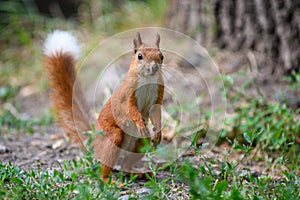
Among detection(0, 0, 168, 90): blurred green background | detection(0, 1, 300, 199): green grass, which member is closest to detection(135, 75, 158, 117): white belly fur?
detection(0, 1, 300, 199): green grass

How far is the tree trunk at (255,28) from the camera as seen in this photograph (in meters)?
4.20

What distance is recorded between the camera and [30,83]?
570 cm

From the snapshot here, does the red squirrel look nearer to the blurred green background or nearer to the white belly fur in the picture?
the white belly fur

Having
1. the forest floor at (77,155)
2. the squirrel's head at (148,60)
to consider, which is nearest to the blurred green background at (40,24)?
the forest floor at (77,155)

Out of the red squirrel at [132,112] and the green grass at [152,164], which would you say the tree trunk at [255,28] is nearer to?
the green grass at [152,164]

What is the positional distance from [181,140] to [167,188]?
133 centimetres

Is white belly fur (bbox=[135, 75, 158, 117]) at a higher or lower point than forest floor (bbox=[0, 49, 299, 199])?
higher

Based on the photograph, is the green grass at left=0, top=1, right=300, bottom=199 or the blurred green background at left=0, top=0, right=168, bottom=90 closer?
the green grass at left=0, top=1, right=300, bottom=199

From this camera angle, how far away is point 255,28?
4.38 metres

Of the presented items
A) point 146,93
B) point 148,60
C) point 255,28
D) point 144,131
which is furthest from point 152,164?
point 255,28

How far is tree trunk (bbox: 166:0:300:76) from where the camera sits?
13.8 ft

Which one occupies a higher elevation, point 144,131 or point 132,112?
point 132,112

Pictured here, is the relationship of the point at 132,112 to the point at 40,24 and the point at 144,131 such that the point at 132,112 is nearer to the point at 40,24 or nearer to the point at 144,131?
the point at 144,131

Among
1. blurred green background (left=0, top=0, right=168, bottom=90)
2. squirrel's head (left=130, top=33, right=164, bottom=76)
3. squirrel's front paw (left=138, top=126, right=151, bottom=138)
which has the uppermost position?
blurred green background (left=0, top=0, right=168, bottom=90)
